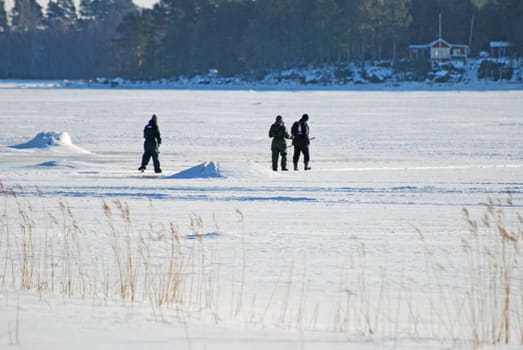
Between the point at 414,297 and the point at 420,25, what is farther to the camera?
the point at 420,25

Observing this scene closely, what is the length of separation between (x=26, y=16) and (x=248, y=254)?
536 feet

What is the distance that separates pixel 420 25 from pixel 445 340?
348ft

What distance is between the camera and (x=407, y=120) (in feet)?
129

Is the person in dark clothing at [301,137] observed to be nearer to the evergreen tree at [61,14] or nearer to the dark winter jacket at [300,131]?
the dark winter jacket at [300,131]

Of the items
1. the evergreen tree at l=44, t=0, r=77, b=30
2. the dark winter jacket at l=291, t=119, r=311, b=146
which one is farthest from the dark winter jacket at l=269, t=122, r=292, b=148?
the evergreen tree at l=44, t=0, r=77, b=30

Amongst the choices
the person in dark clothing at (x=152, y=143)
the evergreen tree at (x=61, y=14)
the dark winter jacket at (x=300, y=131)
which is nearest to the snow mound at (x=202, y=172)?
the person in dark clothing at (x=152, y=143)

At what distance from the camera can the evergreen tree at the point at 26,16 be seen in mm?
161125

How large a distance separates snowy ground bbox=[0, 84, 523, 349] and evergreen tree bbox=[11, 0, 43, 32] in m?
146

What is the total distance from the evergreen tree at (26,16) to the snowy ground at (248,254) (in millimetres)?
145792

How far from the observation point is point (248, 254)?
8688mm

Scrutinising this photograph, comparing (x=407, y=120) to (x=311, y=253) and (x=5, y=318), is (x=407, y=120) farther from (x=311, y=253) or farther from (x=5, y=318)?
(x=5, y=318)

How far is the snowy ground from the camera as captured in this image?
18.3ft

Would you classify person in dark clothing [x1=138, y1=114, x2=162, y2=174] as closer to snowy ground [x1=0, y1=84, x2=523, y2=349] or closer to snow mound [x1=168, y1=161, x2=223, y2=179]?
snowy ground [x1=0, y1=84, x2=523, y2=349]

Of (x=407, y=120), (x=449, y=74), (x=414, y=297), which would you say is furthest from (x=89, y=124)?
(x=449, y=74)
